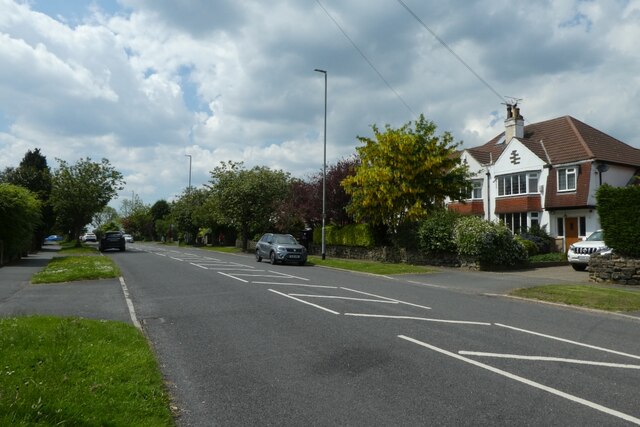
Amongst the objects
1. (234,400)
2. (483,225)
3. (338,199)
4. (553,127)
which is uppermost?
(553,127)

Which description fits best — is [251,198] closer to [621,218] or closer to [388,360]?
[621,218]

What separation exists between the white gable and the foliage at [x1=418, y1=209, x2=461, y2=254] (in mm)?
12642

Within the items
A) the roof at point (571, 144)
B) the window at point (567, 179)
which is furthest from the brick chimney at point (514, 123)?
the window at point (567, 179)

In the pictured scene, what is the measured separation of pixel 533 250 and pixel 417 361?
25.9 metres

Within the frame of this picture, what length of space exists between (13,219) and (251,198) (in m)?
19.1

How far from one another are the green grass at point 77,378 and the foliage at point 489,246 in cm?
1762

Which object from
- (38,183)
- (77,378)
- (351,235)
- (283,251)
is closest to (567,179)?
(351,235)

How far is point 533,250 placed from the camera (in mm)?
29672

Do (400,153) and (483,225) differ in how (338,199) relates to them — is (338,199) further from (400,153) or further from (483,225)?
(483,225)

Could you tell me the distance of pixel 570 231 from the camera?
3222 centimetres

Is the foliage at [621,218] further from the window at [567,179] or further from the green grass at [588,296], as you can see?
the window at [567,179]

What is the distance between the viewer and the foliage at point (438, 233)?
2388 centimetres

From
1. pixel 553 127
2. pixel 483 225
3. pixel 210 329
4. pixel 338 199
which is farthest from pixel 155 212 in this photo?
pixel 210 329

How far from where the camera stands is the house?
103 ft
